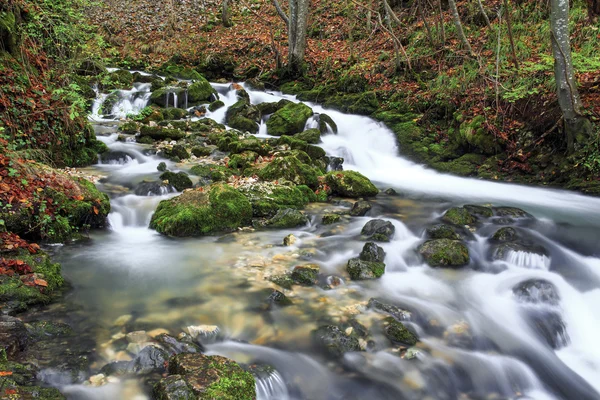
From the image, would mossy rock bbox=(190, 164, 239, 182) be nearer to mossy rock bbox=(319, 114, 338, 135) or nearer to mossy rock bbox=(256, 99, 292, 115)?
mossy rock bbox=(319, 114, 338, 135)

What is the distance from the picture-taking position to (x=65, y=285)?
4.61 m

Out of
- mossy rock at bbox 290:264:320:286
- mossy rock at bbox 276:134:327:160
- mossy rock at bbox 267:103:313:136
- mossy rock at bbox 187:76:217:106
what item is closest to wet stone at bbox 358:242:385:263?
mossy rock at bbox 290:264:320:286

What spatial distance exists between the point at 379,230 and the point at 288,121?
7.89 metres

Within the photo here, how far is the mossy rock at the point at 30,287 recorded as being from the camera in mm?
3834

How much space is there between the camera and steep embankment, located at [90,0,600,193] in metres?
9.47

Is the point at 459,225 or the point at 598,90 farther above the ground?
the point at 598,90

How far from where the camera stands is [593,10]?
10945 millimetres

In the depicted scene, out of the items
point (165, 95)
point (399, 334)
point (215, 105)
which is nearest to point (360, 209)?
point (399, 334)

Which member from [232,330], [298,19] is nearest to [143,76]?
[298,19]

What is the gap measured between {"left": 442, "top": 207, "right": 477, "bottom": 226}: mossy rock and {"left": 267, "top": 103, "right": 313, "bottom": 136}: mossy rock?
725cm

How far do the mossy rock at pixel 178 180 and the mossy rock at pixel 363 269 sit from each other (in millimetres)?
4117

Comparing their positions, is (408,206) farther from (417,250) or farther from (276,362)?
(276,362)

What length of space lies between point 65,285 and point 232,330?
2.11 meters

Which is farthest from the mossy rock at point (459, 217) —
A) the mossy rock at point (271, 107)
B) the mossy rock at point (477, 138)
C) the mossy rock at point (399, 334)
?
the mossy rock at point (271, 107)
